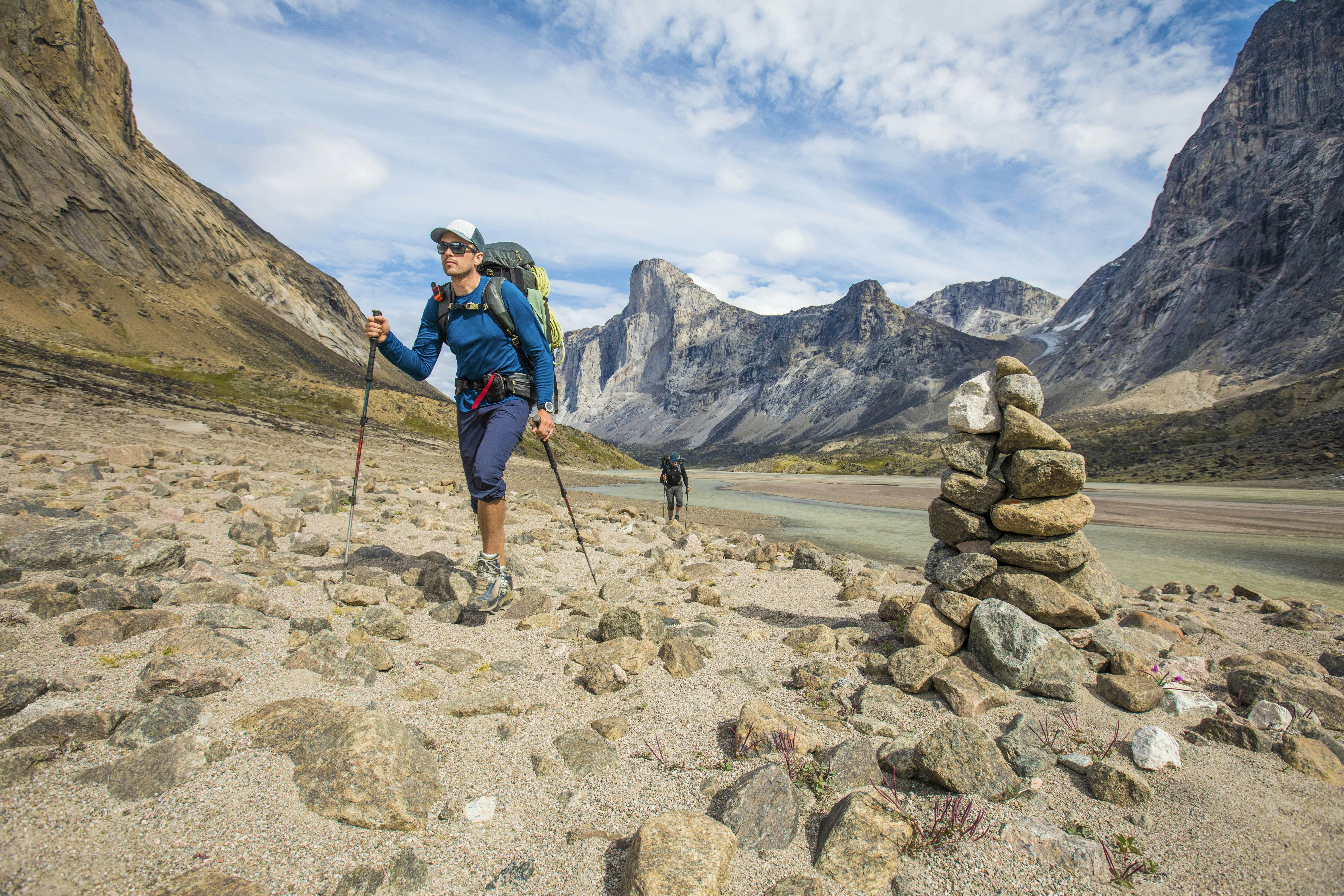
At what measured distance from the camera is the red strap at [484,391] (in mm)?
6652

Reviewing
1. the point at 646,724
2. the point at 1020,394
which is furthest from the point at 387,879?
the point at 1020,394

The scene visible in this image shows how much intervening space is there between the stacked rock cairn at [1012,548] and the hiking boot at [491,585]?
4664 millimetres

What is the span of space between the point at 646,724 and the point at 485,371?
4214mm

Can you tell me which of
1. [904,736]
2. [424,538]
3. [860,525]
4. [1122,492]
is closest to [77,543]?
[424,538]

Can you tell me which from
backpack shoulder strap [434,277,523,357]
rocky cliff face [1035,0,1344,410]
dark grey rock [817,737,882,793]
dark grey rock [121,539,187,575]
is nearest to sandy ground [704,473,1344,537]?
dark grey rock [817,737,882,793]

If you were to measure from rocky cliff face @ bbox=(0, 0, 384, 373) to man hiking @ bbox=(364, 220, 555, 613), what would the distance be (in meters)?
74.0

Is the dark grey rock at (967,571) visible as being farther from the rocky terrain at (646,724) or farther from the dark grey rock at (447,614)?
the dark grey rock at (447,614)

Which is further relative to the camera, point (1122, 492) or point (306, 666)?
point (1122, 492)

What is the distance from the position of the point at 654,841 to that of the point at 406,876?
1241mm

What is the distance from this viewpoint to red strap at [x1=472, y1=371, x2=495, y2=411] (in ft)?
21.8

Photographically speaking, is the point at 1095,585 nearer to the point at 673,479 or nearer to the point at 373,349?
the point at 373,349

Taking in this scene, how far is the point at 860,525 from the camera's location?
33219 millimetres

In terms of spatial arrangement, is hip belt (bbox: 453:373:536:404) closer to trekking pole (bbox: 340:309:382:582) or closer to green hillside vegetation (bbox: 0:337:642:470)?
trekking pole (bbox: 340:309:382:582)

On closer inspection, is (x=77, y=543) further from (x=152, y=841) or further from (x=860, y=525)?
(x=860, y=525)
